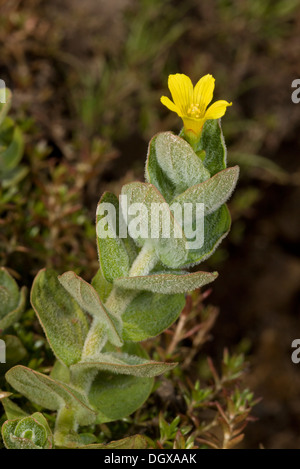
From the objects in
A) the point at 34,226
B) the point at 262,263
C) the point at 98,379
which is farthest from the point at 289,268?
the point at 98,379

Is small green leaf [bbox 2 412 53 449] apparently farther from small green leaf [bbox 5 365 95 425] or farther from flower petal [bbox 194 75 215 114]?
flower petal [bbox 194 75 215 114]

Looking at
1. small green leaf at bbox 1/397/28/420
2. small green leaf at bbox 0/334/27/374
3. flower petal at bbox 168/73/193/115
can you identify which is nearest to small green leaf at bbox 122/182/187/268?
flower petal at bbox 168/73/193/115

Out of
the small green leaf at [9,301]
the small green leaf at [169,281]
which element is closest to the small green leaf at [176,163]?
the small green leaf at [169,281]

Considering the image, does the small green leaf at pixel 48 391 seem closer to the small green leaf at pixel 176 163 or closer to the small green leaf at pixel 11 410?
the small green leaf at pixel 11 410

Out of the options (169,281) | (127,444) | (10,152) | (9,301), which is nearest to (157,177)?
(169,281)
